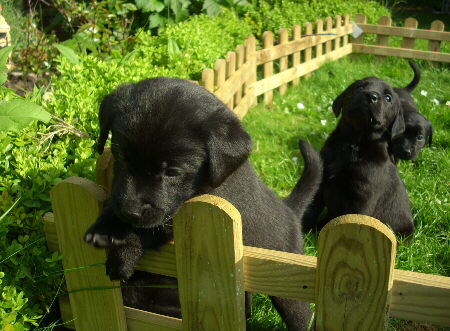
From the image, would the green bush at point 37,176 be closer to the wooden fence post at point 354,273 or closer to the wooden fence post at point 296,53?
the wooden fence post at point 354,273

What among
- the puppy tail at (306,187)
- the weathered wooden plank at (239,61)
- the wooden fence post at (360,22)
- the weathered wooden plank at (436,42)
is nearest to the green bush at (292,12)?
the wooden fence post at (360,22)

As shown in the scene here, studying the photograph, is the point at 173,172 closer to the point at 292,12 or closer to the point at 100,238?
the point at 100,238

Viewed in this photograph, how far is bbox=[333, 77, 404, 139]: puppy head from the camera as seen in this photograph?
3844mm

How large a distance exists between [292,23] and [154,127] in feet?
22.7

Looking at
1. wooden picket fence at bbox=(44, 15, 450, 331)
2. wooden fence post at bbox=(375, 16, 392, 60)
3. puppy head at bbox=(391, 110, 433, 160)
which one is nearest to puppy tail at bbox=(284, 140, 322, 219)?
wooden picket fence at bbox=(44, 15, 450, 331)

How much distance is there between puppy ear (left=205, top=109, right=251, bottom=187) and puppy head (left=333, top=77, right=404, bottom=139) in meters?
1.98

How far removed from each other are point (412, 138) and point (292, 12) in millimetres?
4468

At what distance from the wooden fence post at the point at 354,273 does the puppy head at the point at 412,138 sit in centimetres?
272

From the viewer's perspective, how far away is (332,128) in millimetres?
6324

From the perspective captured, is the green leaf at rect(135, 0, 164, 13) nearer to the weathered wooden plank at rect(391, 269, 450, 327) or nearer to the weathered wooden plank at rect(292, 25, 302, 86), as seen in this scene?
the weathered wooden plank at rect(292, 25, 302, 86)

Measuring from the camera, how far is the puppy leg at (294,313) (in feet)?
8.31

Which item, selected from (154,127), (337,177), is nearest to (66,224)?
(154,127)

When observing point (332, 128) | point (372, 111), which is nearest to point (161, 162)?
point (372, 111)

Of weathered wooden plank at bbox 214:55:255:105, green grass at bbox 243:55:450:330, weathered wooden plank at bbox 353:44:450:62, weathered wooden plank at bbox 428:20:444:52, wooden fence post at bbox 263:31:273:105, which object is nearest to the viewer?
green grass at bbox 243:55:450:330
